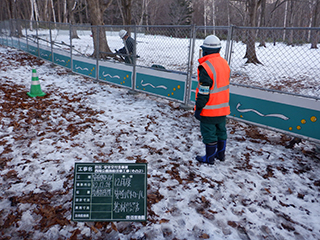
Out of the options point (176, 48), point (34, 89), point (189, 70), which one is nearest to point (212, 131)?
point (189, 70)

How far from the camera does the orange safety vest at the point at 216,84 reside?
3564 millimetres

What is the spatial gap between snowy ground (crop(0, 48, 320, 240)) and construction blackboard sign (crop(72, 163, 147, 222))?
1.02 ft

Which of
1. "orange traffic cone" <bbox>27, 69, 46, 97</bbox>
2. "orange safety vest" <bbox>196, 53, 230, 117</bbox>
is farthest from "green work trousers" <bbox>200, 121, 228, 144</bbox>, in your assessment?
"orange traffic cone" <bbox>27, 69, 46, 97</bbox>

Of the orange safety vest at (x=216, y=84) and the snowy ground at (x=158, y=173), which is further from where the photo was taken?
the orange safety vest at (x=216, y=84)

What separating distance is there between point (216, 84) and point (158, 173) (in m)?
1.73

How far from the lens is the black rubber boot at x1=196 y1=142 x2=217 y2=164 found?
4.00 meters

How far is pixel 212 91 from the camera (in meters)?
3.68

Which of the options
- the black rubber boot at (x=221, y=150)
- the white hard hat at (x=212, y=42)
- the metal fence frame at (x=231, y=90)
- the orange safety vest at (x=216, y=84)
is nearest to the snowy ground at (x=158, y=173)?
the black rubber boot at (x=221, y=150)

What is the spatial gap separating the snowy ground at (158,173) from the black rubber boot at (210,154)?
0.46 feet

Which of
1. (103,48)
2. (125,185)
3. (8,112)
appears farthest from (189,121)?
(103,48)

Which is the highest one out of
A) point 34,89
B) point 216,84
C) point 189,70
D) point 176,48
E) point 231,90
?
point 176,48

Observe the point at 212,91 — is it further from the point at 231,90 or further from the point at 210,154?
the point at 231,90

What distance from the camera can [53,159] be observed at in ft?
13.1

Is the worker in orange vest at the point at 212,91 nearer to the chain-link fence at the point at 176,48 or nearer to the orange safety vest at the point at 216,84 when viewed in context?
the orange safety vest at the point at 216,84
